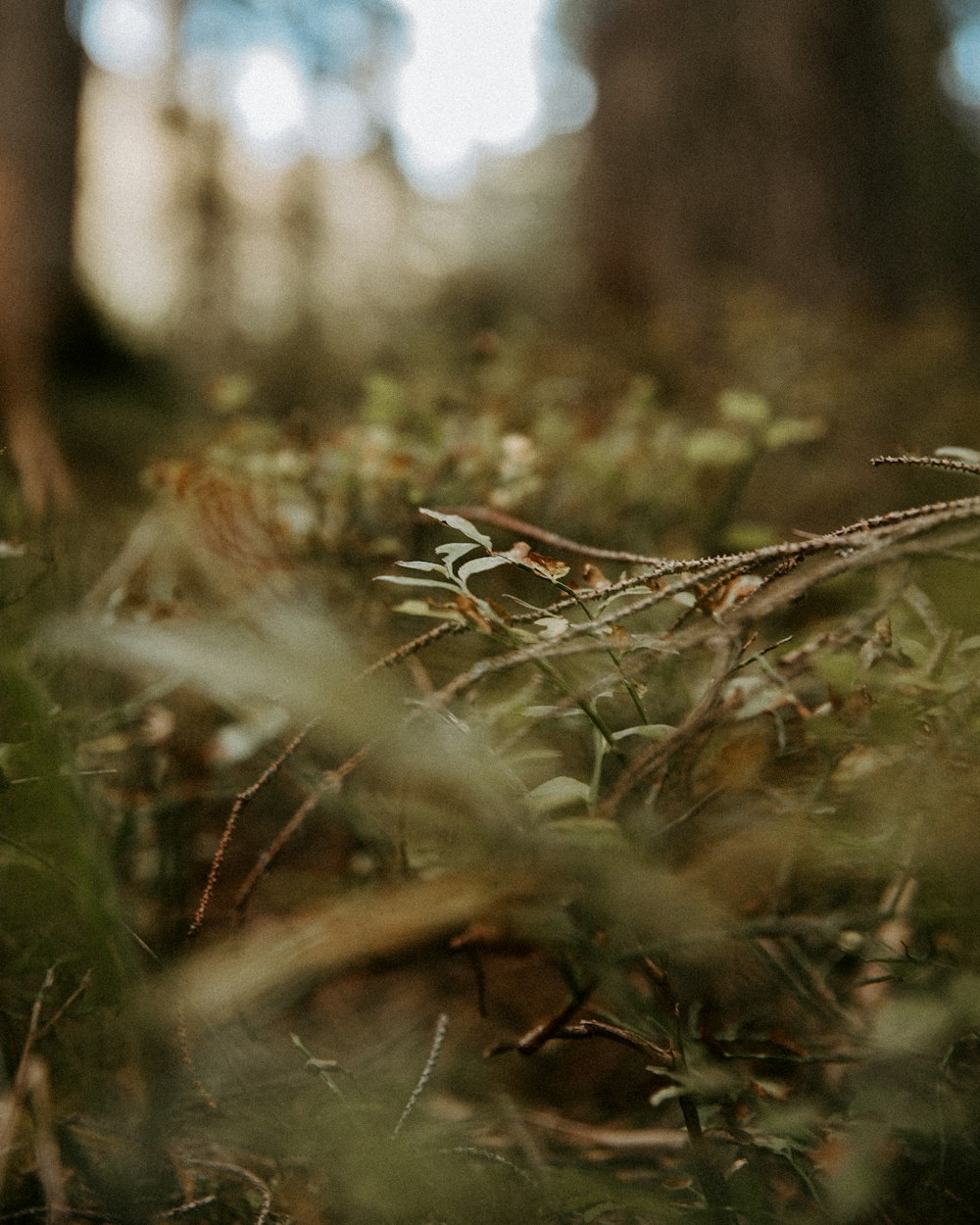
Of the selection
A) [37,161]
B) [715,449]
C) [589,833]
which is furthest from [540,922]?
[37,161]

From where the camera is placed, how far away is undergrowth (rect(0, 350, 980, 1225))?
0.67 metres

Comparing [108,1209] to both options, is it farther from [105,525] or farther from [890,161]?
[890,161]

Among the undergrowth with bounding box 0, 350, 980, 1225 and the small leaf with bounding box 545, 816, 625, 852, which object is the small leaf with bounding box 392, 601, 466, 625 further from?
the small leaf with bounding box 545, 816, 625, 852

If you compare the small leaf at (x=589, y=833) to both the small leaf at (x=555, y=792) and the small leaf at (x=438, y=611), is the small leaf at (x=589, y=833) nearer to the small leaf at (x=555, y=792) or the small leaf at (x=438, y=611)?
the small leaf at (x=555, y=792)

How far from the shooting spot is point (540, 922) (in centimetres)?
72

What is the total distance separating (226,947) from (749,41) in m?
3.51

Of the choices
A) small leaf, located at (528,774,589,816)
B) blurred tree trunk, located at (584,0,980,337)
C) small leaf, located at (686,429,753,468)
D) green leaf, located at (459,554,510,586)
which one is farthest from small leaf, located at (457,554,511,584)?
blurred tree trunk, located at (584,0,980,337)

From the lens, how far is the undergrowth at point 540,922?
67 centimetres

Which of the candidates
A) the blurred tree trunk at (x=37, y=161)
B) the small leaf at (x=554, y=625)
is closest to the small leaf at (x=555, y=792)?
the small leaf at (x=554, y=625)

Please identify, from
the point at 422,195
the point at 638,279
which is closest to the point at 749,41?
the point at 638,279

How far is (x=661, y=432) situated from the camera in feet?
5.04

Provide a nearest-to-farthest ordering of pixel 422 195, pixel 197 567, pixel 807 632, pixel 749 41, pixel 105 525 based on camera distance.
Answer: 1. pixel 807 632
2. pixel 197 567
3. pixel 105 525
4. pixel 749 41
5. pixel 422 195

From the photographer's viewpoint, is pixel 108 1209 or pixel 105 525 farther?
pixel 105 525

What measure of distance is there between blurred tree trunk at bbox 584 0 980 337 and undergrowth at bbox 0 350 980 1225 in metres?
2.35
